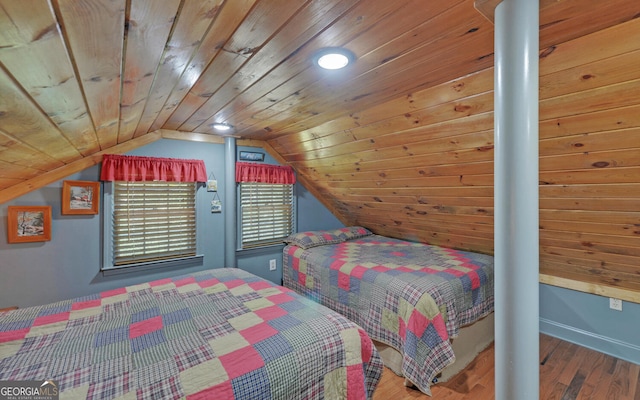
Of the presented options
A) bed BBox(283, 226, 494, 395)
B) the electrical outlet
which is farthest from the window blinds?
the electrical outlet

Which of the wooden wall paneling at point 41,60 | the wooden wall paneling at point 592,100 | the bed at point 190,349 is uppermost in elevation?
the wooden wall paneling at point 592,100

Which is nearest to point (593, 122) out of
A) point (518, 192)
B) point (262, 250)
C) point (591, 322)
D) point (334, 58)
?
point (518, 192)

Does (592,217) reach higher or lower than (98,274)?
higher

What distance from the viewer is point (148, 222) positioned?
2.64 metres

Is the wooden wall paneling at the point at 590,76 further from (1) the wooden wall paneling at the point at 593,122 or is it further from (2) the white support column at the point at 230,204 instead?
(2) the white support column at the point at 230,204

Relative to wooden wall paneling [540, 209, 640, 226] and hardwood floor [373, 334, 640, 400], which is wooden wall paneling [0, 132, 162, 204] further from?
wooden wall paneling [540, 209, 640, 226]

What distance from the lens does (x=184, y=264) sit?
2848 millimetres

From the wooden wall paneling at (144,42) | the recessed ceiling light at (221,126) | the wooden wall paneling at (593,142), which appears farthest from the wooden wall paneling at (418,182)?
the wooden wall paneling at (144,42)

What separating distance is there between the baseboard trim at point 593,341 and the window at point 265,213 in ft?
9.89

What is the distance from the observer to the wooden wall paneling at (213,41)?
0.83m

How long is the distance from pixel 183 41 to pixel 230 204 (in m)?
2.28

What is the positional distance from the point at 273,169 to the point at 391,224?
1.72 metres

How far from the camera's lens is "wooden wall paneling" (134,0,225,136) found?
30.3 inches

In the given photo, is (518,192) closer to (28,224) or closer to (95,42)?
(95,42)
